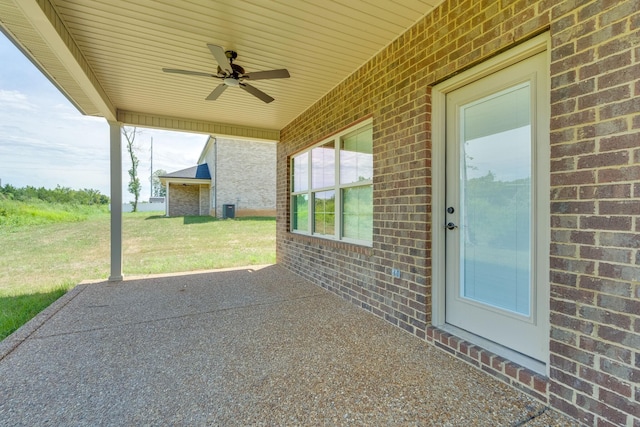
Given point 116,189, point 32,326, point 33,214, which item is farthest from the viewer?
point 33,214

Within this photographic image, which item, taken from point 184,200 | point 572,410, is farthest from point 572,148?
point 184,200

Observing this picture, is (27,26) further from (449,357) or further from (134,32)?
(449,357)

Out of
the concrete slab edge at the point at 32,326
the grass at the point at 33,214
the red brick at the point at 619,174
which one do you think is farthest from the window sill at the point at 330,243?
the grass at the point at 33,214

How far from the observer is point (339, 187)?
4.44m

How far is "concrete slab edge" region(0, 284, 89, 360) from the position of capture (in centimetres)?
267

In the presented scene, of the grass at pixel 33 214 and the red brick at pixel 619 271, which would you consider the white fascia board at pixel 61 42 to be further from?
the grass at pixel 33 214

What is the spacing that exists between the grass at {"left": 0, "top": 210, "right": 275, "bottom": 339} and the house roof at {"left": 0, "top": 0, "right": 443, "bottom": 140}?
9.82 feet

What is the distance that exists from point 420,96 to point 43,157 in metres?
19.6

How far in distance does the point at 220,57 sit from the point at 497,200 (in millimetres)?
2821

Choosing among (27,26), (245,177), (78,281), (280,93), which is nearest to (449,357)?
(280,93)

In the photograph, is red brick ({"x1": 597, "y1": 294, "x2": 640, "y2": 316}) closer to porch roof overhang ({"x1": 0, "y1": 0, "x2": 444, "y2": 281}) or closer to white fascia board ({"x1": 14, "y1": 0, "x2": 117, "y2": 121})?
porch roof overhang ({"x1": 0, "y1": 0, "x2": 444, "y2": 281})

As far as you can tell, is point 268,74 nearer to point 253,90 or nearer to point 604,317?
point 253,90

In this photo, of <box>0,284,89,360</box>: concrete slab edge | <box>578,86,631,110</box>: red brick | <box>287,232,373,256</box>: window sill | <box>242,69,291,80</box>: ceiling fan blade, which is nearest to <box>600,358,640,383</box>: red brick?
<box>578,86,631,110</box>: red brick

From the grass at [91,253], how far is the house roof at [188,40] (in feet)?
9.82
